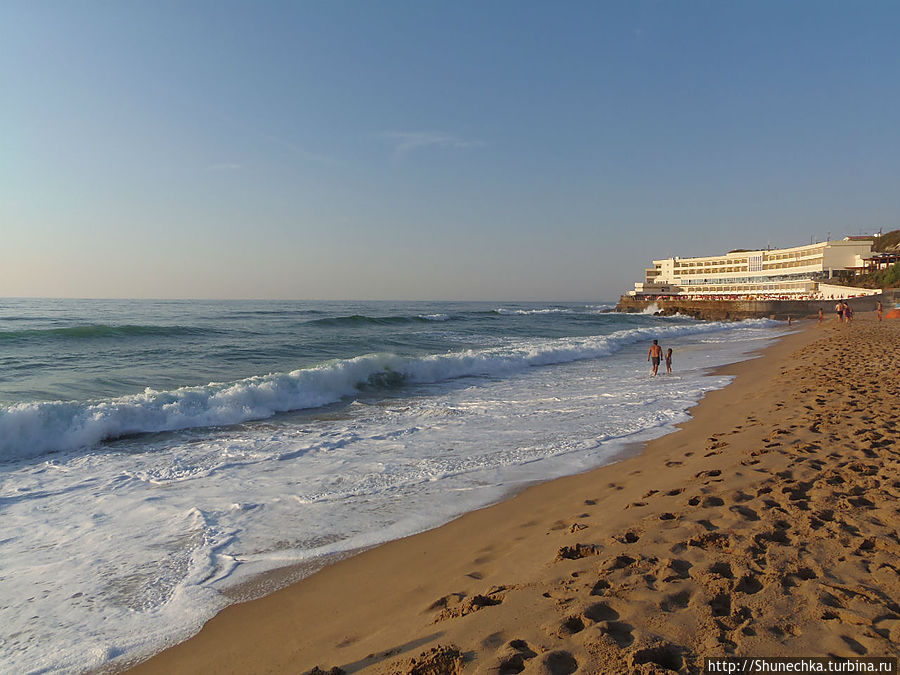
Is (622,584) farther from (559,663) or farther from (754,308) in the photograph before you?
(754,308)

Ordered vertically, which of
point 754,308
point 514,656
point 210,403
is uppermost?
point 754,308

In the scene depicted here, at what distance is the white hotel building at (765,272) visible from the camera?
65.9 meters

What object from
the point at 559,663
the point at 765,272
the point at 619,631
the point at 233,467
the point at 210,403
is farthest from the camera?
the point at 765,272

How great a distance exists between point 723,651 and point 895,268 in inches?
2913

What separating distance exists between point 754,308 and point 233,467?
195ft

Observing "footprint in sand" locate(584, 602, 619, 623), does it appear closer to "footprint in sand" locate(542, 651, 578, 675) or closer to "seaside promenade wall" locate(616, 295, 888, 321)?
"footprint in sand" locate(542, 651, 578, 675)

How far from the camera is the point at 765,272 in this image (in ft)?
260

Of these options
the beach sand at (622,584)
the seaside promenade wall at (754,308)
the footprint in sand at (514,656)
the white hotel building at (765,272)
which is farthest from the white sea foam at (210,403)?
the white hotel building at (765,272)

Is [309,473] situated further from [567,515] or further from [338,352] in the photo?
[338,352]

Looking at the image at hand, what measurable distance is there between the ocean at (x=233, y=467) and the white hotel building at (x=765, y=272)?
191 ft

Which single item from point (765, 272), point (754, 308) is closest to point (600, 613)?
point (754, 308)

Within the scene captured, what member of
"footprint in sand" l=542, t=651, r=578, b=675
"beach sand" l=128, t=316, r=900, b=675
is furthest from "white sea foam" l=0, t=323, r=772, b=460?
"footprint in sand" l=542, t=651, r=578, b=675

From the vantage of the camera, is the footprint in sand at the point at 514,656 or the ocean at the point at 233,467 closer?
the footprint in sand at the point at 514,656

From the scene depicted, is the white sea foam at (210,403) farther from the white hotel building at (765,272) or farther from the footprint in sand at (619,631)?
the white hotel building at (765,272)
